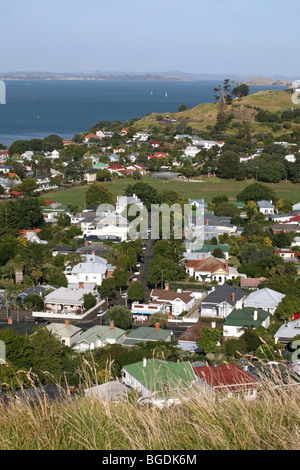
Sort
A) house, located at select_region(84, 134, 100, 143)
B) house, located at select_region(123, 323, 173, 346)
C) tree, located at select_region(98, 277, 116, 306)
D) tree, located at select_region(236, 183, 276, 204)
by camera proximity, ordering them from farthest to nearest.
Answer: house, located at select_region(84, 134, 100, 143) < tree, located at select_region(236, 183, 276, 204) < tree, located at select_region(98, 277, 116, 306) < house, located at select_region(123, 323, 173, 346)

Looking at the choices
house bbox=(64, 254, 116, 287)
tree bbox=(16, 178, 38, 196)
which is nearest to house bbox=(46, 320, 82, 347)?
house bbox=(64, 254, 116, 287)

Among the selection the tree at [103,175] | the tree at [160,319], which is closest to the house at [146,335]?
the tree at [160,319]

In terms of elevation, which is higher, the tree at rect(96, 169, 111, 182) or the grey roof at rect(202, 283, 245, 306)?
the grey roof at rect(202, 283, 245, 306)

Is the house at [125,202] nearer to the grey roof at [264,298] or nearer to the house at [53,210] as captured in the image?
the house at [53,210]

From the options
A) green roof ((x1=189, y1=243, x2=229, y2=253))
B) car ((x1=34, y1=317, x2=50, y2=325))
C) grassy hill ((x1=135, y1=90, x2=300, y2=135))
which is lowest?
car ((x1=34, y1=317, x2=50, y2=325))

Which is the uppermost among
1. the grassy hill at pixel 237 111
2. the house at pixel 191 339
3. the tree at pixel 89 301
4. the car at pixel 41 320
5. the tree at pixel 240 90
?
the tree at pixel 240 90

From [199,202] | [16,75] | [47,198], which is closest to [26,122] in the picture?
[47,198]

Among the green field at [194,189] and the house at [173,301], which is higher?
the house at [173,301]

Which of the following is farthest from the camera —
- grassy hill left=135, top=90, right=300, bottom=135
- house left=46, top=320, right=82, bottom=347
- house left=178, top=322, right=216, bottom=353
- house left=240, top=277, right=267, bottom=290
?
grassy hill left=135, top=90, right=300, bottom=135

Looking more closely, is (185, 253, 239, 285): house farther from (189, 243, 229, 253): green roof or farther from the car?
the car
